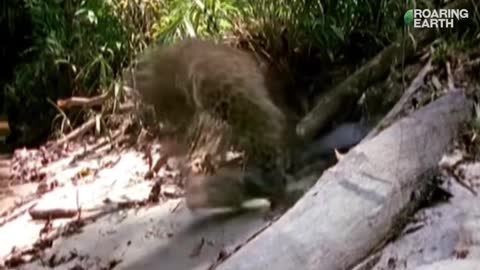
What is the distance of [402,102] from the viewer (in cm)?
350

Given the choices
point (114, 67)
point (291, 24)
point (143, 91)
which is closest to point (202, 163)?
point (143, 91)

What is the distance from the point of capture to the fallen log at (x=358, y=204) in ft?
8.84

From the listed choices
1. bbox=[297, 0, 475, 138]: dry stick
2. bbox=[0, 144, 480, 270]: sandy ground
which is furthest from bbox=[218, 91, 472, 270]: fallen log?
bbox=[297, 0, 475, 138]: dry stick

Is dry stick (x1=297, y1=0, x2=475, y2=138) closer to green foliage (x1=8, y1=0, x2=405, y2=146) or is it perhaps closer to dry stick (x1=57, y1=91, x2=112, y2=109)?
green foliage (x1=8, y1=0, x2=405, y2=146)

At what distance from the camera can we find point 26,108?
593 cm

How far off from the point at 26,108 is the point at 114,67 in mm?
842

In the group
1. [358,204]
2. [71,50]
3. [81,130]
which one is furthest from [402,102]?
[71,50]

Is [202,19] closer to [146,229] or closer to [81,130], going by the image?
[81,130]

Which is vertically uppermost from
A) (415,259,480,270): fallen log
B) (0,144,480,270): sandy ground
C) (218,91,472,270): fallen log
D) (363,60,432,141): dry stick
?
(363,60,432,141): dry stick

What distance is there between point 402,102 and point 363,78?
0.54 m

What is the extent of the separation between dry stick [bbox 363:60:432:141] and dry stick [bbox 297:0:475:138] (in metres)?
0.23

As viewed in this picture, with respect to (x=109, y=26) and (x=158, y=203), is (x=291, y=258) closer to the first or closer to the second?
(x=158, y=203)

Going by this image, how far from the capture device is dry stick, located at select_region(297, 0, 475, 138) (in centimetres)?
390

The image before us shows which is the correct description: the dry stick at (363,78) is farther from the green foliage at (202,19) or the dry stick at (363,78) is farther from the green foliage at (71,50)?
the green foliage at (71,50)
